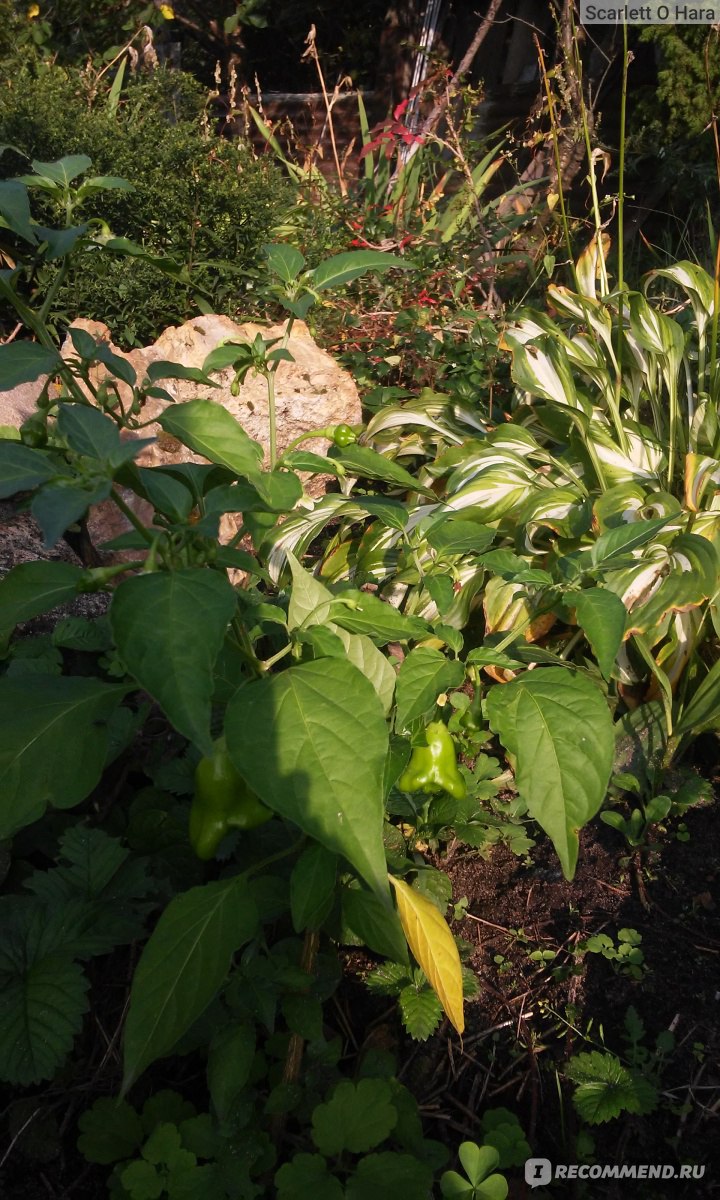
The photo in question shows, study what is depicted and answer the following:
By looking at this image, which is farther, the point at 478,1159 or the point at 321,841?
the point at 478,1159

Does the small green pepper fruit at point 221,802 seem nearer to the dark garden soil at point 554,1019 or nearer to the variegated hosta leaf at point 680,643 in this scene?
the dark garden soil at point 554,1019

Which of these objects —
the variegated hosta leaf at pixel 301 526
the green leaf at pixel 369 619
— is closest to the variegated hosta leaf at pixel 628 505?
the variegated hosta leaf at pixel 301 526

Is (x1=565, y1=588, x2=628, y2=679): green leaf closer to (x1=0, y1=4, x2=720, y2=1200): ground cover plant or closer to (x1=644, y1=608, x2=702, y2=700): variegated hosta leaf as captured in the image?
(x1=0, y1=4, x2=720, y2=1200): ground cover plant

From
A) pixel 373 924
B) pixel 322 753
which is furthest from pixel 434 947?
pixel 322 753

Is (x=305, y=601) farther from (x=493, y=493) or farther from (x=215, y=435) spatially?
(x=493, y=493)

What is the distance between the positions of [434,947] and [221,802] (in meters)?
0.43

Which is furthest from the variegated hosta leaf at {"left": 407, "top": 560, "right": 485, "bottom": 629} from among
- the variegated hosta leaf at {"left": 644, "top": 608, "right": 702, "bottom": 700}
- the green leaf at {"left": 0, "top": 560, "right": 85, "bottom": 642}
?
the green leaf at {"left": 0, "top": 560, "right": 85, "bottom": 642}

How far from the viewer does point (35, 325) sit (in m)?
1.22

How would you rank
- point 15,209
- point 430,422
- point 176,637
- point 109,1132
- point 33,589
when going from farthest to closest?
point 430,422
point 109,1132
point 15,209
point 33,589
point 176,637

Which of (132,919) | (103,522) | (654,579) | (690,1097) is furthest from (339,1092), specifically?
(103,522)

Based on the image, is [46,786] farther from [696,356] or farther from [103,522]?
[696,356]

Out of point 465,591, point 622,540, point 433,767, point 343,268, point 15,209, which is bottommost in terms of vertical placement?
point 465,591

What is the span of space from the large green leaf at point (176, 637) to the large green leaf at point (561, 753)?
1.76ft

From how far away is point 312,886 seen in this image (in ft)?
3.84
